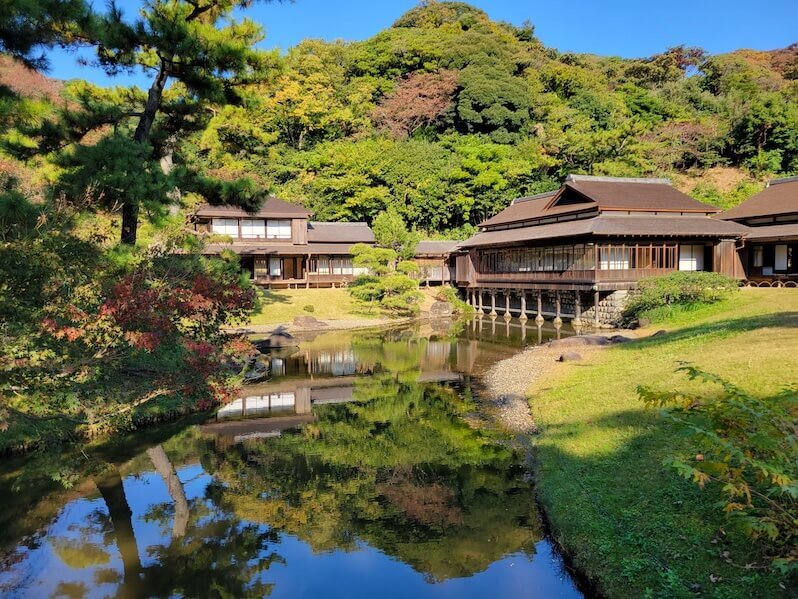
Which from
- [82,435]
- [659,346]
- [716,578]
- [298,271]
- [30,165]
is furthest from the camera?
[298,271]

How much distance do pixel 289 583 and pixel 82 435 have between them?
22.1 ft

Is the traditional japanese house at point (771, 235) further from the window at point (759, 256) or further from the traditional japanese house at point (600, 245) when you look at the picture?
the traditional japanese house at point (600, 245)

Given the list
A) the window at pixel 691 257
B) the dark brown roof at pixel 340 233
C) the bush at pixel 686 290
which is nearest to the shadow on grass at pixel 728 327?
the bush at pixel 686 290

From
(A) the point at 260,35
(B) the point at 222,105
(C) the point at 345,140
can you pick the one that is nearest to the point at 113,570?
(B) the point at 222,105

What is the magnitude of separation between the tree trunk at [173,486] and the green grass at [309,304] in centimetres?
1821

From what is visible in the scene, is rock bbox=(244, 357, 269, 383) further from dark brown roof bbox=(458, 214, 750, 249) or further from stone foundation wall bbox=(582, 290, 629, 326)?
stone foundation wall bbox=(582, 290, 629, 326)

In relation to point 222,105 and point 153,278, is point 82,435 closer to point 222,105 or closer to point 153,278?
point 153,278

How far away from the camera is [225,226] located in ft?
118

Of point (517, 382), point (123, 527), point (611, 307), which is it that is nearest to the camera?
point (123, 527)

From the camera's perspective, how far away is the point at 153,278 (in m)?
7.88

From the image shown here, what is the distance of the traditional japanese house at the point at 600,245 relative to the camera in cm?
2452

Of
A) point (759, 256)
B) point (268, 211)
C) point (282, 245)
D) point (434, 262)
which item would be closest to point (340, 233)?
point (282, 245)

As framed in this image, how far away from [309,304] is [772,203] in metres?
25.6

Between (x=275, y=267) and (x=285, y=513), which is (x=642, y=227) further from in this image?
(x=275, y=267)
